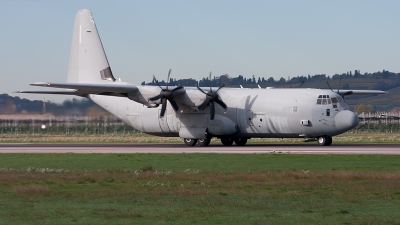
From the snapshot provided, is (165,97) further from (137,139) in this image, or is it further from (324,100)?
(137,139)

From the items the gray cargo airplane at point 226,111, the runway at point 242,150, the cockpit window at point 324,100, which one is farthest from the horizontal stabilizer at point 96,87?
the cockpit window at point 324,100

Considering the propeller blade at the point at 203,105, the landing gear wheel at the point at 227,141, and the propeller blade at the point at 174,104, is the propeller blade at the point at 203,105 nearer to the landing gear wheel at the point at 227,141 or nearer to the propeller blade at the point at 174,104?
the propeller blade at the point at 174,104

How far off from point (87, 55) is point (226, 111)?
43.5 ft

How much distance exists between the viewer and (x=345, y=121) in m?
43.6

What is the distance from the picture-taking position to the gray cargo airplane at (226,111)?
44.5 metres
